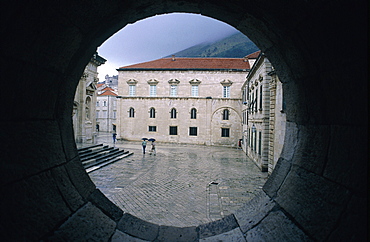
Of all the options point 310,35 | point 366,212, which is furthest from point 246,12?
point 366,212

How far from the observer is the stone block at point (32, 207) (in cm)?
149

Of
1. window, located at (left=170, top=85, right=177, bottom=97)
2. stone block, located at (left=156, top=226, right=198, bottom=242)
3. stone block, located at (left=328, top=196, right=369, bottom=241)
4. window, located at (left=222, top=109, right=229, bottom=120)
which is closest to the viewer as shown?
stone block, located at (left=328, top=196, right=369, bottom=241)

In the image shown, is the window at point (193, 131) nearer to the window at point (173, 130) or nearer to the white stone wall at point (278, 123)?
the window at point (173, 130)

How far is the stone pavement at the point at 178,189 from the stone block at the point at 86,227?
440cm

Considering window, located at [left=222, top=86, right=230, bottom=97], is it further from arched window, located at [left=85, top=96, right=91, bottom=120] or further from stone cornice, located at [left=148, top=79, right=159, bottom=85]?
arched window, located at [left=85, top=96, right=91, bottom=120]

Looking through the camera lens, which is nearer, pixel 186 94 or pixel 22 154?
pixel 22 154

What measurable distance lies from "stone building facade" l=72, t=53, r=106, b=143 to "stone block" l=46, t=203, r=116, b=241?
53.8 feet

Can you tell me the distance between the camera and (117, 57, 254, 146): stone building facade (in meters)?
30.0

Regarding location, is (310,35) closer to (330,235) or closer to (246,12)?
(246,12)

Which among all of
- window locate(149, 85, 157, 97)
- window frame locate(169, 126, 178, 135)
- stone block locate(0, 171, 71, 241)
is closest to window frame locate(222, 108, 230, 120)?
window frame locate(169, 126, 178, 135)

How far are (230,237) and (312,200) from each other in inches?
38.4

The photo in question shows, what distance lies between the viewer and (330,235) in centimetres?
165

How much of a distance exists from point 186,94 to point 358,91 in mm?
29678

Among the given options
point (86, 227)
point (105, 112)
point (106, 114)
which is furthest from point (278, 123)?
point (105, 112)
